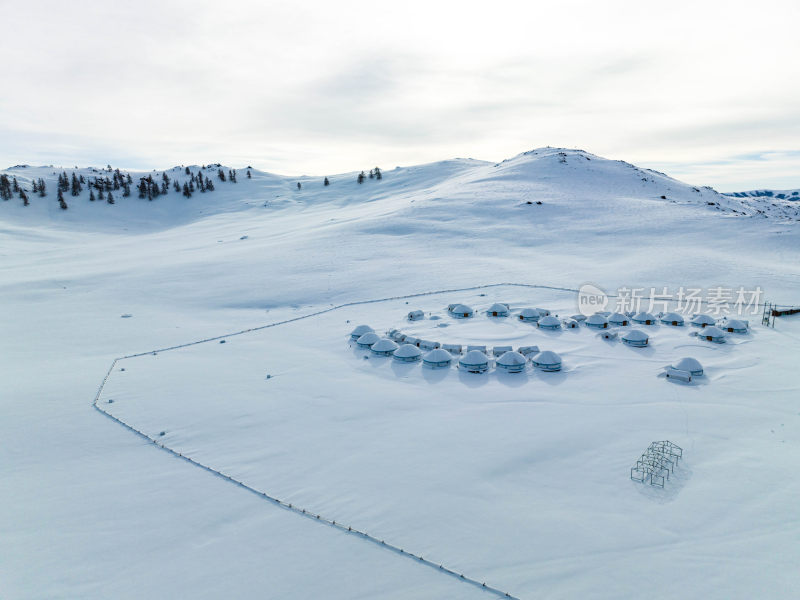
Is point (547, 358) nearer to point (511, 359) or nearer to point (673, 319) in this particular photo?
point (511, 359)

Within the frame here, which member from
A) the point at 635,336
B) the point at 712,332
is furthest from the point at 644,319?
the point at 635,336

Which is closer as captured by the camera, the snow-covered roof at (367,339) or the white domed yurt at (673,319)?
the snow-covered roof at (367,339)

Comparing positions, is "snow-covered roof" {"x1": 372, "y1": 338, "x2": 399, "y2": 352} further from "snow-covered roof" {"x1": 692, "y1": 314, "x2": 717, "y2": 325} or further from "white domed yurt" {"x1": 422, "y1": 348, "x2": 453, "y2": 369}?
"snow-covered roof" {"x1": 692, "y1": 314, "x2": 717, "y2": 325}

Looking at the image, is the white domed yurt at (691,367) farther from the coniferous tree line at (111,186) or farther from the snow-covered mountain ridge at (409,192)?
the coniferous tree line at (111,186)

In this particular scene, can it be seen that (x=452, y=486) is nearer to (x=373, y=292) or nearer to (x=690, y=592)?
(x=690, y=592)

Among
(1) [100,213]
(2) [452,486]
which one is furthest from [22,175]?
(2) [452,486]

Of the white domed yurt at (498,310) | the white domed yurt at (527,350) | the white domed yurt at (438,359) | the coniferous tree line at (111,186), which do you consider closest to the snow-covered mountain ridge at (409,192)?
the coniferous tree line at (111,186)
